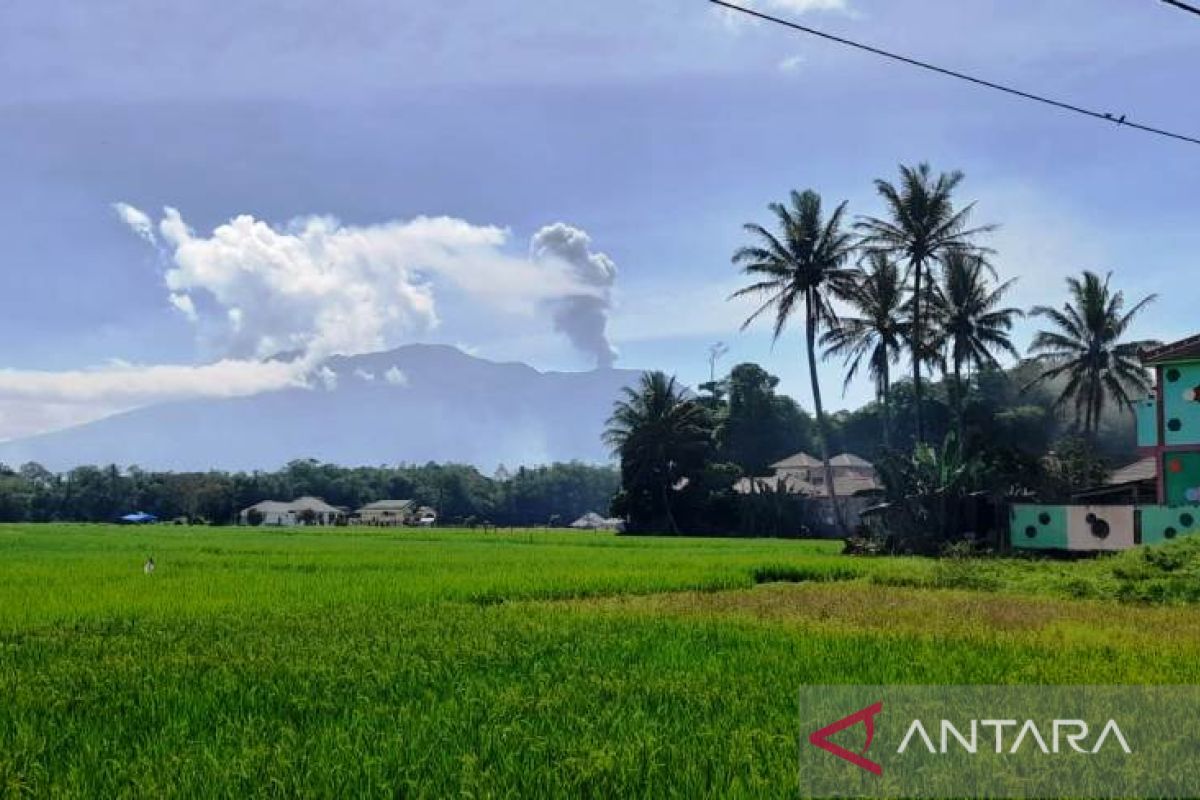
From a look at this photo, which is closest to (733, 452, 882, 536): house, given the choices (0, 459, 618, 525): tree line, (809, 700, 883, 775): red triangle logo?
(0, 459, 618, 525): tree line

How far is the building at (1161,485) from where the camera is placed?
22.4m

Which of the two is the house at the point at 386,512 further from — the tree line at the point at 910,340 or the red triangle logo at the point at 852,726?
the red triangle logo at the point at 852,726

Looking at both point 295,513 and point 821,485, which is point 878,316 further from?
point 295,513

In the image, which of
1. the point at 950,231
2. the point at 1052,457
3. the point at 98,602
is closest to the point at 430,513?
the point at 1052,457

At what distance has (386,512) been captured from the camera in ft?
291

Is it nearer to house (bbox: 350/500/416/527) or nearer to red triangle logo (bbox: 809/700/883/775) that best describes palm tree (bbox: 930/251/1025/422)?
red triangle logo (bbox: 809/700/883/775)

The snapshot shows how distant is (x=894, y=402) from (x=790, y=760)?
5889 centimetres

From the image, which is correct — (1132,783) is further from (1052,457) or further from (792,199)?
(1052,457)

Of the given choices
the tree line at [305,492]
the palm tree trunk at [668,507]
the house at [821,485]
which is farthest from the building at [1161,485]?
the tree line at [305,492]

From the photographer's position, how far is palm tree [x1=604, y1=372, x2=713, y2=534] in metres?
48.2

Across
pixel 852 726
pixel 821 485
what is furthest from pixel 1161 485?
pixel 821 485

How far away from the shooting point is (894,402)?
61.1m

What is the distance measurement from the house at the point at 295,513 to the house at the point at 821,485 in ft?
127

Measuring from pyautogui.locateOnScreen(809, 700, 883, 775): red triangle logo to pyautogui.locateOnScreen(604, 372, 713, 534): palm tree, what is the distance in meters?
41.6
